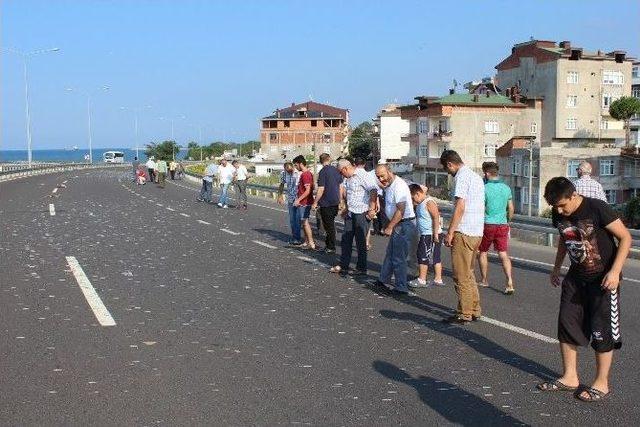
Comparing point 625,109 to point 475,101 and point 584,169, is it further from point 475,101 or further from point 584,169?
point 584,169

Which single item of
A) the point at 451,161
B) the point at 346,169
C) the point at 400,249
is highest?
the point at 451,161

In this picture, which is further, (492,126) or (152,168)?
(492,126)

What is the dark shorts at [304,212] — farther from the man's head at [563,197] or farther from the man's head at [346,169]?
the man's head at [563,197]

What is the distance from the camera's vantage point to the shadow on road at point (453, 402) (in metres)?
5.48

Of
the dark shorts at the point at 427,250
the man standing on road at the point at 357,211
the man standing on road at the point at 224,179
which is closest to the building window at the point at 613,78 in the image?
the man standing on road at the point at 224,179

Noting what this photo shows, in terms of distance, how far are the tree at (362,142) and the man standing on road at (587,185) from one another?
10230cm

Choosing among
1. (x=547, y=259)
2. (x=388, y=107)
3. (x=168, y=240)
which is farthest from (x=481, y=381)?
(x=388, y=107)

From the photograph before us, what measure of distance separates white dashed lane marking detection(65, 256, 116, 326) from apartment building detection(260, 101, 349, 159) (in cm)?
12463

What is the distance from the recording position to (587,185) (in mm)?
11086

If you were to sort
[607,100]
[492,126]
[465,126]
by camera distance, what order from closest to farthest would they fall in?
[465,126]
[492,126]
[607,100]

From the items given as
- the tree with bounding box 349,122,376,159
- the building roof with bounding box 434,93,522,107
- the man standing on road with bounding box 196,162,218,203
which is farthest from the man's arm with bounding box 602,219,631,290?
the tree with bounding box 349,122,376,159

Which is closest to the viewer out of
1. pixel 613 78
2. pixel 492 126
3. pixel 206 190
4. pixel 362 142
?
pixel 206 190

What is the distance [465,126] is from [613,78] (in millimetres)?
21015

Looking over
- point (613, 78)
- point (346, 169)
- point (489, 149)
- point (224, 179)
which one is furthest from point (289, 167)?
point (613, 78)
